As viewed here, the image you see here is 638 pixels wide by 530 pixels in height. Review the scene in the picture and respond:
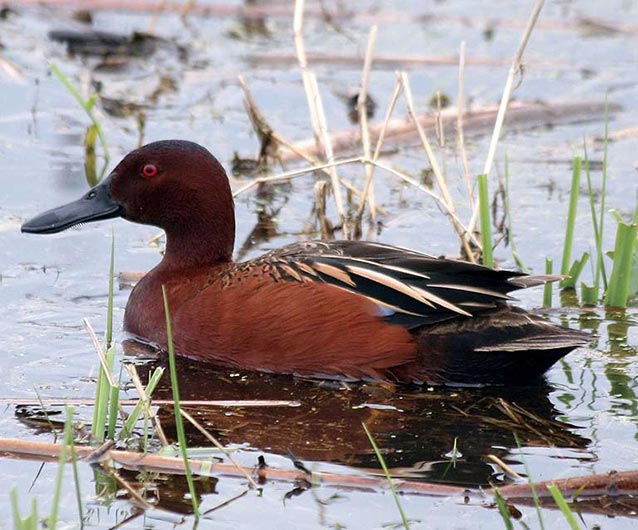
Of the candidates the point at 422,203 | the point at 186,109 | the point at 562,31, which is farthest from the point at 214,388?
the point at 562,31

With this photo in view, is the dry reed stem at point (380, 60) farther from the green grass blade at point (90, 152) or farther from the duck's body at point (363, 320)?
the duck's body at point (363, 320)

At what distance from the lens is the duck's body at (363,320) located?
6430 millimetres

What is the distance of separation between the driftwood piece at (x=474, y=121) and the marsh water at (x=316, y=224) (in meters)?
0.07

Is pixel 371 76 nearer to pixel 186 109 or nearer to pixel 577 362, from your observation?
pixel 186 109

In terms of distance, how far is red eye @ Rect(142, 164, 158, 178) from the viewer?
736 centimetres

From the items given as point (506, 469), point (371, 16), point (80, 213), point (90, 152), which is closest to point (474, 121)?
point (90, 152)

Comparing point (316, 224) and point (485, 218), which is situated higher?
point (485, 218)

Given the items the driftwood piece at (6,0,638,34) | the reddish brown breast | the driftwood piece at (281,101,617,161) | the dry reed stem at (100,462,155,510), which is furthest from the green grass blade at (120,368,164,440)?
the driftwood piece at (6,0,638,34)

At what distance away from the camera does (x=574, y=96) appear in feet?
37.8

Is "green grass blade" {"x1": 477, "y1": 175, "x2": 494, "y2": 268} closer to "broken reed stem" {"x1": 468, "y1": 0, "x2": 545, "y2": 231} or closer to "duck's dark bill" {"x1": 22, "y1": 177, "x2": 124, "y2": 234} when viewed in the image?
"broken reed stem" {"x1": 468, "y1": 0, "x2": 545, "y2": 231}

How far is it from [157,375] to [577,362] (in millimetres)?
2457

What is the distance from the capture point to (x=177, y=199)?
24.2 feet

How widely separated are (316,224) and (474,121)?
2190 mm

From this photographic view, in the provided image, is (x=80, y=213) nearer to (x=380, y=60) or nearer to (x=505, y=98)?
(x=505, y=98)
